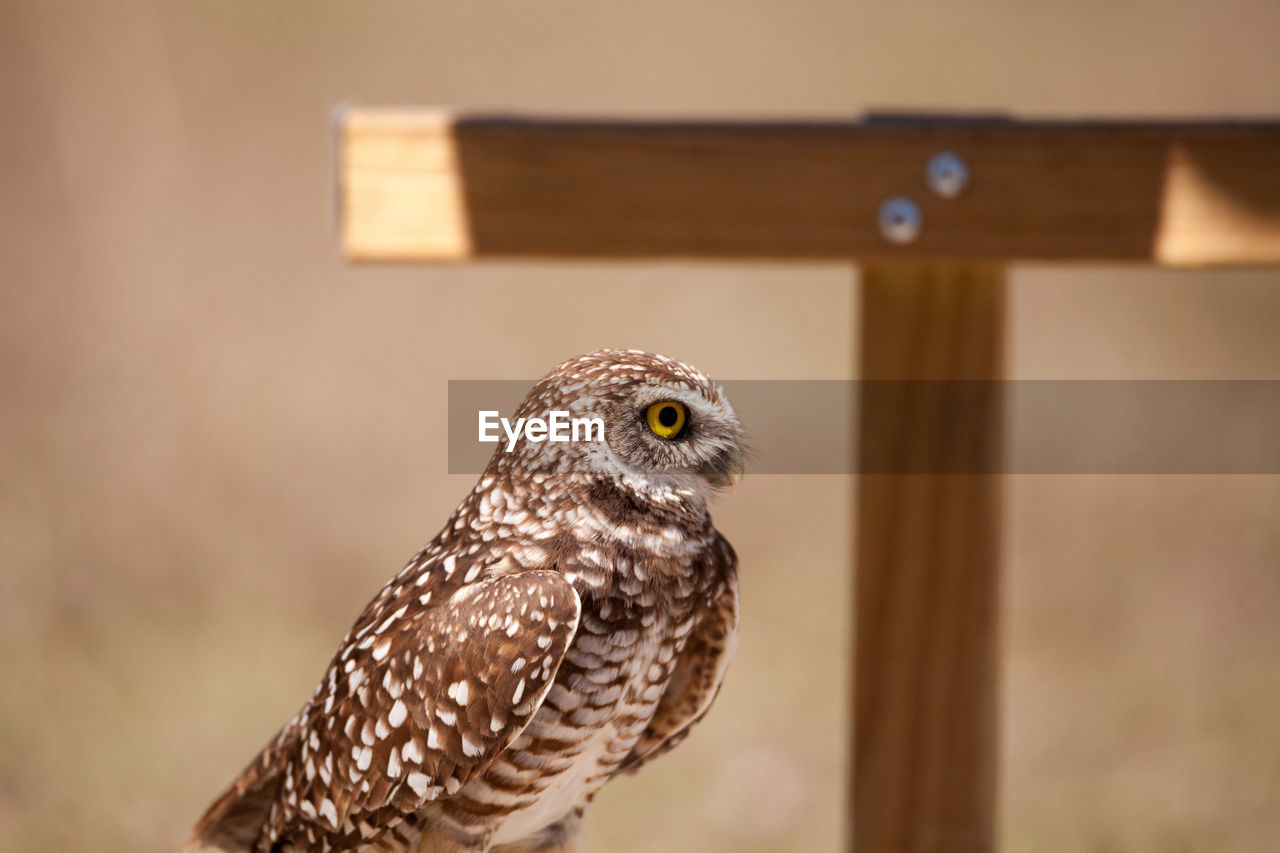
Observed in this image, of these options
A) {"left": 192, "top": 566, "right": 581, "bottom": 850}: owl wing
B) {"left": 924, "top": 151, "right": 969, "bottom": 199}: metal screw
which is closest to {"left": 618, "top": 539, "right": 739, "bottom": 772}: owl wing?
{"left": 192, "top": 566, "right": 581, "bottom": 850}: owl wing

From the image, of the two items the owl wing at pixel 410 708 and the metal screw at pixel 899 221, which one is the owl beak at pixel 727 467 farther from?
the metal screw at pixel 899 221

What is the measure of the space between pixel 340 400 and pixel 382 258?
0.76 feet

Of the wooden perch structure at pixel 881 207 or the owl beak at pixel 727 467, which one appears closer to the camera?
the owl beak at pixel 727 467

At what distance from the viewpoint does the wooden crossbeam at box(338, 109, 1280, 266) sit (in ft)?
4.67

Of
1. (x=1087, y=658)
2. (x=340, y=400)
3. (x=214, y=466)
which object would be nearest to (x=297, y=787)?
(x=340, y=400)

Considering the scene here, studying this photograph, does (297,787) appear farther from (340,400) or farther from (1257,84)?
(1257,84)

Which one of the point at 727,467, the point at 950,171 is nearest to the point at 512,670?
the point at 727,467

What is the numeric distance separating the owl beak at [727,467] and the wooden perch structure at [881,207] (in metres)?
0.60

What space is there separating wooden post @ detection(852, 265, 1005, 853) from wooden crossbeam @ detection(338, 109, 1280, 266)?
0.15 m

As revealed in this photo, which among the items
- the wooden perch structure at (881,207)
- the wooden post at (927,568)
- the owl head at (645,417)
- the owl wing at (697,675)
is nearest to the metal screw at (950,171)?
the wooden perch structure at (881,207)

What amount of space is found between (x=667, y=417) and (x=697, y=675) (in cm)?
55

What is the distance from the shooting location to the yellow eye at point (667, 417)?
86 cm

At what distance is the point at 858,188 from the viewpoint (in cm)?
148

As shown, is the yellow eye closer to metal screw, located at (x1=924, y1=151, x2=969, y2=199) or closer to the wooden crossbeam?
the wooden crossbeam
